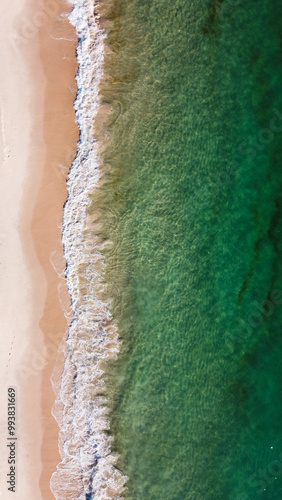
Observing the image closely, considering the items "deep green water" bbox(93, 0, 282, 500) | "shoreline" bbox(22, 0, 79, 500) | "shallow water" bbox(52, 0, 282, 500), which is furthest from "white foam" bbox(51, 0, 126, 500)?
"deep green water" bbox(93, 0, 282, 500)

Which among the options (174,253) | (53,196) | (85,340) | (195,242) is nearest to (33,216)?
(53,196)

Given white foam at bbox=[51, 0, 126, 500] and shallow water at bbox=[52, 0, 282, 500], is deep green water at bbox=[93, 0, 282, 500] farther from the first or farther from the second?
white foam at bbox=[51, 0, 126, 500]

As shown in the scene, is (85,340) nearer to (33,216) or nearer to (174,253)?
(174,253)

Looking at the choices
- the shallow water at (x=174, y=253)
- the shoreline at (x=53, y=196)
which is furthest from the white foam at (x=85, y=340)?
the shoreline at (x=53, y=196)

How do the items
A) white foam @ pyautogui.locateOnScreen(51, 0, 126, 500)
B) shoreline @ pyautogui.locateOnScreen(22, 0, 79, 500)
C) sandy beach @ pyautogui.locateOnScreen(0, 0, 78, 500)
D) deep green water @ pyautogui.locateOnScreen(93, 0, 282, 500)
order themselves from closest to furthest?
sandy beach @ pyautogui.locateOnScreen(0, 0, 78, 500), shoreline @ pyautogui.locateOnScreen(22, 0, 79, 500), white foam @ pyautogui.locateOnScreen(51, 0, 126, 500), deep green water @ pyautogui.locateOnScreen(93, 0, 282, 500)

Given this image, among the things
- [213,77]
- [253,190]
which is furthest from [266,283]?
[213,77]
